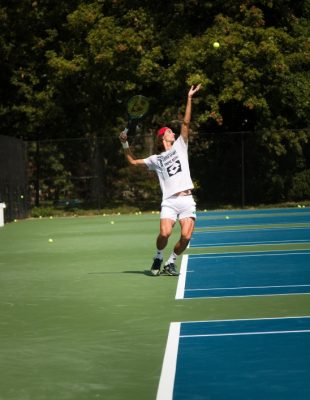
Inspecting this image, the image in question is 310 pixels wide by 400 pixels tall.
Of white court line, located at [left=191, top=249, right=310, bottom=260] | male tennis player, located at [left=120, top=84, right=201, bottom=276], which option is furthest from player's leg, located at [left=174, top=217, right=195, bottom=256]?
white court line, located at [left=191, top=249, right=310, bottom=260]

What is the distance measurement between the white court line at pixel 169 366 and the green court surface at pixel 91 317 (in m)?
0.05

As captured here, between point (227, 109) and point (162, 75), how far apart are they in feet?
11.8

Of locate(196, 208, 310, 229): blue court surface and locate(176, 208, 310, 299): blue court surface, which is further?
locate(196, 208, 310, 229): blue court surface

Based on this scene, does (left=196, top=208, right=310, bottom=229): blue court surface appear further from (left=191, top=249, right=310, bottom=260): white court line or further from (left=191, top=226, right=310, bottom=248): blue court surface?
(left=191, top=249, right=310, bottom=260): white court line

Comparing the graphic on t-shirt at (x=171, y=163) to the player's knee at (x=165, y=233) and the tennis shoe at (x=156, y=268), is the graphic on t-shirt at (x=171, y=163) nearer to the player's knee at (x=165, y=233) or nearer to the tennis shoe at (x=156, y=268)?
the player's knee at (x=165, y=233)

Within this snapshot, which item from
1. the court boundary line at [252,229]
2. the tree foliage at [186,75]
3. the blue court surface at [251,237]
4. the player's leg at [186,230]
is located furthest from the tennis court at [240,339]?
the tree foliage at [186,75]

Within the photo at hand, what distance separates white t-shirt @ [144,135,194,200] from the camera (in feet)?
45.2

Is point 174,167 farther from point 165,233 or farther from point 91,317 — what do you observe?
point 91,317

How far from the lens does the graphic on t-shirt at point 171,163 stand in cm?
1377

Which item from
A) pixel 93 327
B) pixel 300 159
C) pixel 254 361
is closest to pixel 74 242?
pixel 93 327

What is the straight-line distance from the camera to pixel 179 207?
13938mm

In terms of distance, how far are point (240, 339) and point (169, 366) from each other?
3.96 feet

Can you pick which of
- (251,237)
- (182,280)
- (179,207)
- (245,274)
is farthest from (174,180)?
(251,237)

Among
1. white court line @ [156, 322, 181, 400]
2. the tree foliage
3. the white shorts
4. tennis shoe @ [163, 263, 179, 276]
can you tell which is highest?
the tree foliage
